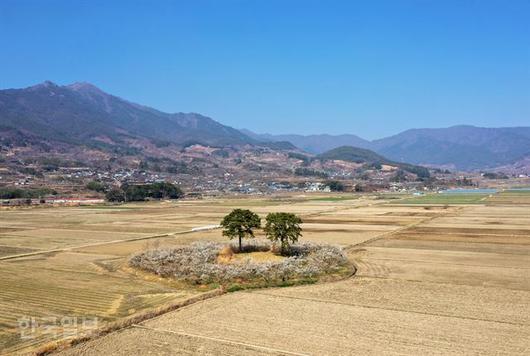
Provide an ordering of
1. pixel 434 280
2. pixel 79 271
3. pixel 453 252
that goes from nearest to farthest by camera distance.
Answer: pixel 434 280, pixel 79 271, pixel 453 252

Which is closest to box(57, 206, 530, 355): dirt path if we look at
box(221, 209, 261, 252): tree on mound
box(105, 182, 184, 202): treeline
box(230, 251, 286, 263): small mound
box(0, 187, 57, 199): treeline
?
box(230, 251, 286, 263): small mound

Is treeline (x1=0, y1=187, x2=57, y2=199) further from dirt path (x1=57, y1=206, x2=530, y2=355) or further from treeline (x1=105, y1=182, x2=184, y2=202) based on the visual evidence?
dirt path (x1=57, y1=206, x2=530, y2=355)

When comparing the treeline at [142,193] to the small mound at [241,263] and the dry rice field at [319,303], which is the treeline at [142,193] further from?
the small mound at [241,263]

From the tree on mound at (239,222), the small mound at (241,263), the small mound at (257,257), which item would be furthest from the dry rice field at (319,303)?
the tree on mound at (239,222)

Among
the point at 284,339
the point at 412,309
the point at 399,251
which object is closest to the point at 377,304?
the point at 412,309

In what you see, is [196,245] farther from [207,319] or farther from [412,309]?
[412,309]

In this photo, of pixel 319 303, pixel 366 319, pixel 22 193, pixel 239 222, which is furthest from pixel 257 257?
pixel 22 193

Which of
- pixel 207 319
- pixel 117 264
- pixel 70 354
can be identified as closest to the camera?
pixel 70 354
